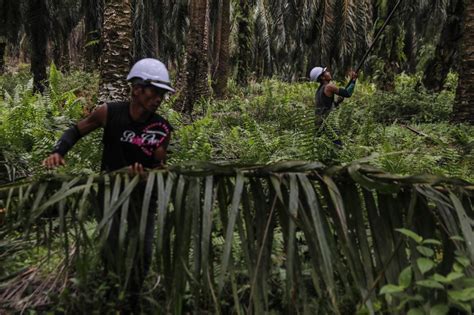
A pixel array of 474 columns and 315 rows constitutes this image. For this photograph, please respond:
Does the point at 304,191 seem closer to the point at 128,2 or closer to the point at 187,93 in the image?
→ the point at 128,2

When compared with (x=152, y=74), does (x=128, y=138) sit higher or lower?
lower

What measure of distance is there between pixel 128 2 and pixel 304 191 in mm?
6238

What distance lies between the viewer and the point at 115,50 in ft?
25.2

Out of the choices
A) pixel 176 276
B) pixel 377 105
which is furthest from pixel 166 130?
pixel 377 105

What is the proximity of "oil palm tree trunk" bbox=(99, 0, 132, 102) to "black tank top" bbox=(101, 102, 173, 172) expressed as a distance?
442 cm

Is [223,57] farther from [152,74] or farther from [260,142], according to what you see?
[152,74]

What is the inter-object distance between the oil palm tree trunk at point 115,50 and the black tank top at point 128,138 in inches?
174

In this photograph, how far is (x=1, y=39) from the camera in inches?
807

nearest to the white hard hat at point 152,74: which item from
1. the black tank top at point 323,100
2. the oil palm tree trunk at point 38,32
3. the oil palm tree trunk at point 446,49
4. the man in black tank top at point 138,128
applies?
the man in black tank top at point 138,128

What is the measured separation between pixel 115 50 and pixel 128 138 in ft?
15.5

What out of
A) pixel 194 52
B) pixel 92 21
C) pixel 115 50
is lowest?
pixel 115 50

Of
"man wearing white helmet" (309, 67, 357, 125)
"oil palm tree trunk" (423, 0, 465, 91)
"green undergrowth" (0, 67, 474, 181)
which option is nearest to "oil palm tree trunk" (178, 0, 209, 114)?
"green undergrowth" (0, 67, 474, 181)

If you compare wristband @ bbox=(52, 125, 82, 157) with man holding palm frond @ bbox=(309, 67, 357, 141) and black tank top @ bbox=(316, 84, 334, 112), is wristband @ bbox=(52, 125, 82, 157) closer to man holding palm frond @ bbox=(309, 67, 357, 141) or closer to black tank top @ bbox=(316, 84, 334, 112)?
man holding palm frond @ bbox=(309, 67, 357, 141)

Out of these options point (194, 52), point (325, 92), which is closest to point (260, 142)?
point (325, 92)
